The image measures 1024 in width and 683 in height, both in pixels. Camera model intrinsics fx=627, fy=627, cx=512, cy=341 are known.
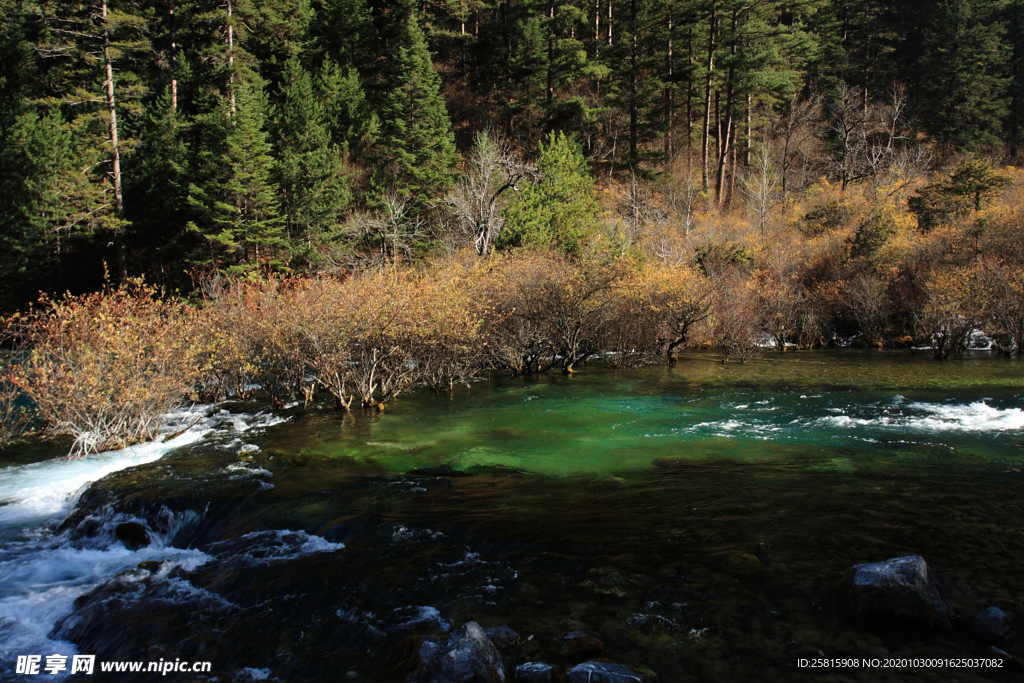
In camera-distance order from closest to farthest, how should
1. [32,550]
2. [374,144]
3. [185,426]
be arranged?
[32,550]
[185,426]
[374,144]

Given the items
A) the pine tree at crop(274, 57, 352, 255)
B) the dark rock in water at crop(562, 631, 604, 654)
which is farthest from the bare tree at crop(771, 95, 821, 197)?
the dark rock in water at crop(562, 631, 604, 654)

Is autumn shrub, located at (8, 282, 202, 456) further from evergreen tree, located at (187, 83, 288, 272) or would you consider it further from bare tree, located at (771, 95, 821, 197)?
bare tree, located at (771, 95, 821, 197)

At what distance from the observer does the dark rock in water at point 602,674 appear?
471 cm

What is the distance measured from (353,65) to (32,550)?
41.9 m

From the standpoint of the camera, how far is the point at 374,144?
36.9 meters

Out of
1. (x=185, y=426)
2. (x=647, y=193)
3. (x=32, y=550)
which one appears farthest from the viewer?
(x=647, y=193)

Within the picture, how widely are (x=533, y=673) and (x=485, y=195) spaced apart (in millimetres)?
25405

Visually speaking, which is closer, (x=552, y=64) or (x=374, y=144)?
(x=374, y=144)

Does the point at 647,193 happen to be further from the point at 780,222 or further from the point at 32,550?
the point at 32,550

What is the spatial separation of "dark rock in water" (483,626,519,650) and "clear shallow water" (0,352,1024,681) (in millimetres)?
163

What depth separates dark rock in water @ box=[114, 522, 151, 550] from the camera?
8.41 metres

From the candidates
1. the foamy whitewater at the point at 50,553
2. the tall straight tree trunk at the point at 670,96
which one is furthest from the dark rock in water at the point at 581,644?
the tall straight tree trunk at the point at 670,96

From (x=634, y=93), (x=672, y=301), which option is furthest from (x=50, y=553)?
(x=634, y=93)

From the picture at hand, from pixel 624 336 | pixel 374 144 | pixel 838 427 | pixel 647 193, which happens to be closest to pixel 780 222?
pixel 647 193
